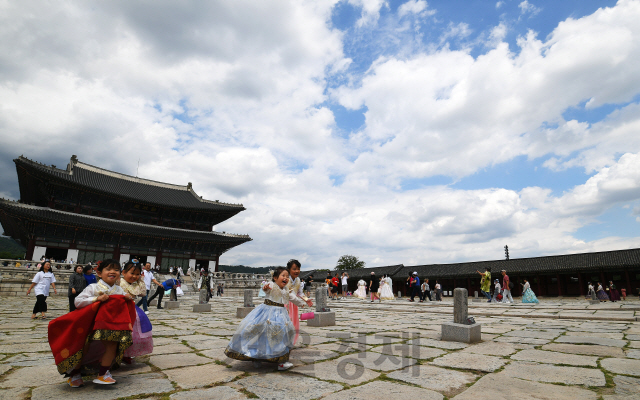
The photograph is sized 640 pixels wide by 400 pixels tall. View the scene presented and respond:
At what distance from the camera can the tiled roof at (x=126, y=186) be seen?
2542 cm

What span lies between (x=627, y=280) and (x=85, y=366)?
27.6 meters

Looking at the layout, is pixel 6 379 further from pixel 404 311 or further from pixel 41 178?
pixel 41 178

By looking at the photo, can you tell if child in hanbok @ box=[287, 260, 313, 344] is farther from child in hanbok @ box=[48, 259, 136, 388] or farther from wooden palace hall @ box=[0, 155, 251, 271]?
wooden palace hall @ box=[0, 155, 251, 271]

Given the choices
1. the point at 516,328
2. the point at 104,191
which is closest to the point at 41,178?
the point at 104,191

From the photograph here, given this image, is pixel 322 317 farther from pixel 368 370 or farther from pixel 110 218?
pixel 110 218

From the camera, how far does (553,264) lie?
23031 millimetres

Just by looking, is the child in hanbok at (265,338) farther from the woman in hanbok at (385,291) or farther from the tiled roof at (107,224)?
the tiled roof at (107,224)

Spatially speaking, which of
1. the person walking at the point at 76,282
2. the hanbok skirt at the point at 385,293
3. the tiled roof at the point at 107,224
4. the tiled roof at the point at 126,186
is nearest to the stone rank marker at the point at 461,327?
the person walking at the point at 76,282

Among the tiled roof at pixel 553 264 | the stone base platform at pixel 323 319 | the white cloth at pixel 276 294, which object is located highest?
the tiled roof at pixel 553 264

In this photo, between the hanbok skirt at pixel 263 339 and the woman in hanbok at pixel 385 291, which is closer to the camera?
the hanbok skirt at pixel 263 339

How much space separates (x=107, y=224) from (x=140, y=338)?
28.7 metres

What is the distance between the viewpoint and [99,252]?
88.8 ft

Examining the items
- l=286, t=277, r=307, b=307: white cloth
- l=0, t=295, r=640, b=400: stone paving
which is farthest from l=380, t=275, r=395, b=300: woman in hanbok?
l=286, t=277, r=307, b=307: white cloth

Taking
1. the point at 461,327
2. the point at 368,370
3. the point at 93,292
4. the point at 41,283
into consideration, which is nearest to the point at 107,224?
the point at 41,283
